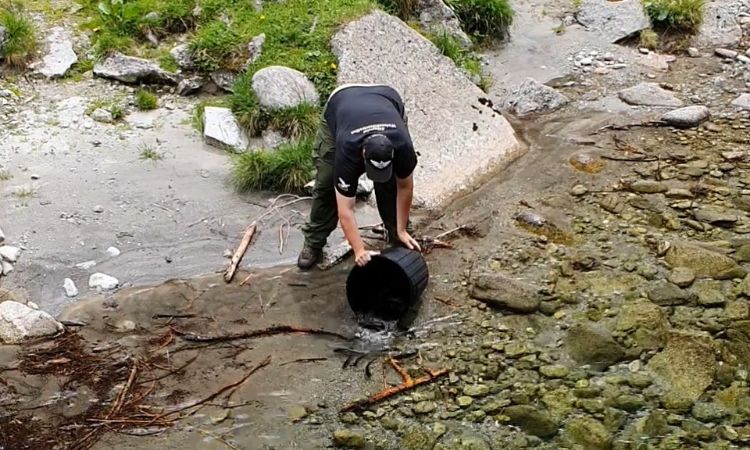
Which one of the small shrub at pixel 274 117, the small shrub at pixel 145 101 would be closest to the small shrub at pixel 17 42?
the small shrub at pixel 145 101

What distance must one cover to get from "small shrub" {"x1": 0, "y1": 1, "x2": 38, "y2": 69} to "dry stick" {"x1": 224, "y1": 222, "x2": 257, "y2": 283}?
3330 mm

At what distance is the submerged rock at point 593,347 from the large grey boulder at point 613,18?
5664 millimetres

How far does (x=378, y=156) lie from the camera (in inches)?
209

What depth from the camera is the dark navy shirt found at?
18.0ft


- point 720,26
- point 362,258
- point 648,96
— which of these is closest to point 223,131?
point 362,258

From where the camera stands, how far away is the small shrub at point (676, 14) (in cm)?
1052

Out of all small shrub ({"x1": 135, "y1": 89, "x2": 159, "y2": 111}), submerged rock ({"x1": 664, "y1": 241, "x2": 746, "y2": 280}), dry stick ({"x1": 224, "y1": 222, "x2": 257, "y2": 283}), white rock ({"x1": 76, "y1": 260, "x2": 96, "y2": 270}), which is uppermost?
submerged rock ({"x1": 664, "y1": 241, "x2": 746, "y2": 280})

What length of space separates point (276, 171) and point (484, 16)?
3967 mm

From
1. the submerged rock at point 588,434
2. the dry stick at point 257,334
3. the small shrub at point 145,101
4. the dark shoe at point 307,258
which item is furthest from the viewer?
the small shrub at point 145,101

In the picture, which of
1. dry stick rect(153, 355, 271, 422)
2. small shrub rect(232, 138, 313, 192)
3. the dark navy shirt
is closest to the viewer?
dry stick rect(153, 355, 271, 422)

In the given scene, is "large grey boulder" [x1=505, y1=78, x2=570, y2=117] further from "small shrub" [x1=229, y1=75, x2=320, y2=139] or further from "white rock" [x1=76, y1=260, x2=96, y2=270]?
"white rock" [x1=76, y1=260, x2=96, y2=270]

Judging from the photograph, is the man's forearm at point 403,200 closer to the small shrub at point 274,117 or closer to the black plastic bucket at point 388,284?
the black plastic bucket at point 388,284

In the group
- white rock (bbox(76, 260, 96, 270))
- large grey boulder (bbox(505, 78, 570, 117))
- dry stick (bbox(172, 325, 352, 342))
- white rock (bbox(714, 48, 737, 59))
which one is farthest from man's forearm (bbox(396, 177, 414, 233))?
white rock (bbox(714, 48, 737, 59))

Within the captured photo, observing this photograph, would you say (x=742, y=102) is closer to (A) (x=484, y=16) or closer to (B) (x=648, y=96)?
(B) (x=648, y=96)
